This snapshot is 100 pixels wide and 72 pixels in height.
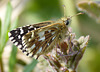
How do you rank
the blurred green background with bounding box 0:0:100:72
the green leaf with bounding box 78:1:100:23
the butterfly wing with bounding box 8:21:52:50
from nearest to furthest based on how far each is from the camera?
the butterfly wing with bounding box 8:21:52:50 → the green leaf with bounding box 78:1:100:23 → the blurred green background with bounding box 0:0:100:72

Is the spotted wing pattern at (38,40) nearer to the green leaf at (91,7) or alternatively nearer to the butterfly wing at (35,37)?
the butterfly wing at (35,37)

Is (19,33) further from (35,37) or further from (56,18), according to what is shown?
(56,18)

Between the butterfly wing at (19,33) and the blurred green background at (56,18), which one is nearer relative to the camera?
the butterfly wing at (19,33)

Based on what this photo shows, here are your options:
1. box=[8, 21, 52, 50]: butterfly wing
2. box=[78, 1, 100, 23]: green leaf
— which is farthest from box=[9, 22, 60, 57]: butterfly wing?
box=[78, 1, 100, 23]: green leaf

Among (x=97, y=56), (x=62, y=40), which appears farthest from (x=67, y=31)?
(x=97, y=56)

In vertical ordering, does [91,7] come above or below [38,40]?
above

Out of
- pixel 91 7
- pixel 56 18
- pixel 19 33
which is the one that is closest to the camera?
pixel 19 33

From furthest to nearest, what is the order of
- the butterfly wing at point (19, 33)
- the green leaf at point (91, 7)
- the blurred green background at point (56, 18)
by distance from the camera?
1. the blurred green background at point (56, 18)
2. the green leaf at point (91, 7)
3. the butterfly wing at point (19, 33)

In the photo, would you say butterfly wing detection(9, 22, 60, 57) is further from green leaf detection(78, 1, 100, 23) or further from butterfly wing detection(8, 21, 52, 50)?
green leaf detection(78, 1, 100, 23)

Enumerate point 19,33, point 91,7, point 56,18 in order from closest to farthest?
point 19,33 → point 91,7 → point 56,18

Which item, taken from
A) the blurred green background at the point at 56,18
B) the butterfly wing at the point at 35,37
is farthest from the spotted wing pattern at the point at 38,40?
the blurred green background at the point at 56,18

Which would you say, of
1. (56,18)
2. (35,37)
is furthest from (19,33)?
(56,18)
